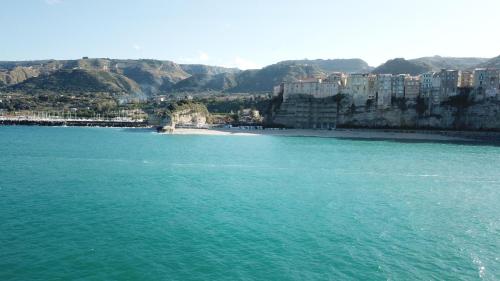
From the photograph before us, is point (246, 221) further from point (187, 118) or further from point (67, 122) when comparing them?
point (67, 122)

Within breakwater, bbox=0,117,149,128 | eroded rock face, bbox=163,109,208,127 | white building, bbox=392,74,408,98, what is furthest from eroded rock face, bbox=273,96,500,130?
breakwater, bbox=0,117,149,128

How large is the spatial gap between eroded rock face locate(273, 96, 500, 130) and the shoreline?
320 cm

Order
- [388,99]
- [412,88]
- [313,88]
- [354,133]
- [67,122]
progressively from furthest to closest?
[67,122]
[313,88]
[388,99]
[412,88]
[354,133]

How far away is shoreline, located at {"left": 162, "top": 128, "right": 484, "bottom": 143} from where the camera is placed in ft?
294

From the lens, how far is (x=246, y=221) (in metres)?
26.4

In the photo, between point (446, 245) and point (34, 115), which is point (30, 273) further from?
point (34, 115)

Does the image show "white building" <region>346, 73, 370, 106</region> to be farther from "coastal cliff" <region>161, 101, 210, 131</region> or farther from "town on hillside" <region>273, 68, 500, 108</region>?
"coastal cliff" <region>161, 101, 210, 131</region>

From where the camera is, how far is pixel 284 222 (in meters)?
26.4

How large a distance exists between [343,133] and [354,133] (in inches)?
92.0

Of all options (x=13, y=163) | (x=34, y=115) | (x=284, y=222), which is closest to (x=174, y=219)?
(x=284, y=222)

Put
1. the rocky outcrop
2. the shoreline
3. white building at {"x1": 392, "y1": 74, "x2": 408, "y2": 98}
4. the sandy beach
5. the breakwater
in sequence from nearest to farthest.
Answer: the shoreline, the sandy beach, the rocky outcrop, white building at {"x1": 392, "y1": 74, "x2": 408, "y2": 98}, the breakwater

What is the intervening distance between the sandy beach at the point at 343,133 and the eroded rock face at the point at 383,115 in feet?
12.1

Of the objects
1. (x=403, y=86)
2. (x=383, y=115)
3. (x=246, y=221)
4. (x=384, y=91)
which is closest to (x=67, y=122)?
(x=383, y=115)

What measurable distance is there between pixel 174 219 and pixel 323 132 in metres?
75.0
